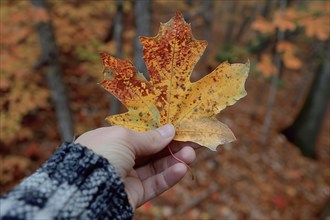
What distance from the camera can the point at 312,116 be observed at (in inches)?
287

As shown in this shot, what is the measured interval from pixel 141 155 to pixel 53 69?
4306 mm

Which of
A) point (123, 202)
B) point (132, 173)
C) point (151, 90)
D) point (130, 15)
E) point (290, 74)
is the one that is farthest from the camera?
point (290, 74)

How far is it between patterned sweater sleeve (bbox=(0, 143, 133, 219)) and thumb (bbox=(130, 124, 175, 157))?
21 centimetres

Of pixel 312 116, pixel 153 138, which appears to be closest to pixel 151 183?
pixel 153 138

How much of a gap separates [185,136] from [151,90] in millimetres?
221

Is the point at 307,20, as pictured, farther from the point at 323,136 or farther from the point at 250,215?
the point at 323,136

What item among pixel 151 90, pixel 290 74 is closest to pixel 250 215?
pixel 151 90

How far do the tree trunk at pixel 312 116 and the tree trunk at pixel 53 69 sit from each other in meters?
4.68

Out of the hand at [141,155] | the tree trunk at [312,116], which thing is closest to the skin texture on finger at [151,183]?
the hand at [141,155]

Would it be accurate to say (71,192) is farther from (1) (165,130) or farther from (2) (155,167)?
(2) (155,167)

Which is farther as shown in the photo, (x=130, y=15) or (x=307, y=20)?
(x=130, y=15)

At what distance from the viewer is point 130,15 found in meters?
9.29

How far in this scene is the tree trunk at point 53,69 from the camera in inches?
196

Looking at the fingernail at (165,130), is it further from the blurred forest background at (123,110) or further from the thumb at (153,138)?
the blurred forest background at (123,110)
